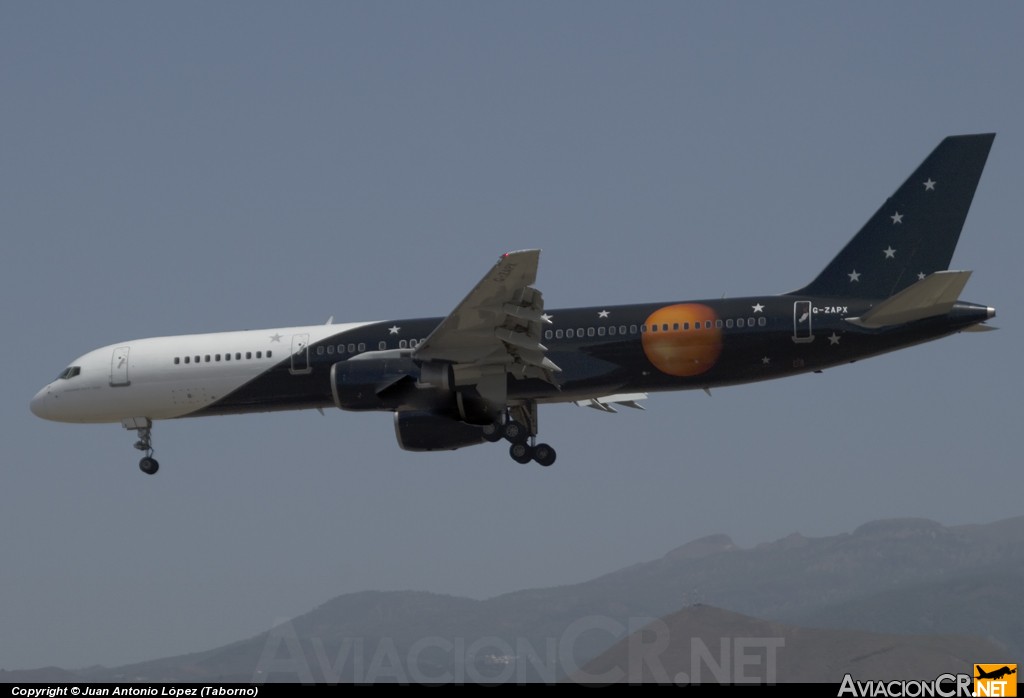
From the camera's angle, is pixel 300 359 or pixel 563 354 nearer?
pixel 563 354

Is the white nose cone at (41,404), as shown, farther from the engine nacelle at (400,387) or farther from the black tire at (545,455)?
the black tire at (545,455)

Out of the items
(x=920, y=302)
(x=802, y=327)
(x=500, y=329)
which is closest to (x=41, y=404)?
(x=500, y=329)

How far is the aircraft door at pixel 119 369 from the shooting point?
41000mm

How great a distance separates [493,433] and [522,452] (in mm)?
924

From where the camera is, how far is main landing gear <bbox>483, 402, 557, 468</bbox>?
40.0 metres

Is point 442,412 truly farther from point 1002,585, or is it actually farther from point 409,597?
point 1002,585

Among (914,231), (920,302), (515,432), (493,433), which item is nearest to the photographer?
(920,302)

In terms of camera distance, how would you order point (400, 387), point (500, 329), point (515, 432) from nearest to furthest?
point (500, 329) < point (400, 387) < point (515, 432)

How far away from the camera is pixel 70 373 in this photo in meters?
42.0

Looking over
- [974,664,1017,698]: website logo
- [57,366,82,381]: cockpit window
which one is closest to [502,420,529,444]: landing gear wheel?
[57,366,82,381]: cockpit window

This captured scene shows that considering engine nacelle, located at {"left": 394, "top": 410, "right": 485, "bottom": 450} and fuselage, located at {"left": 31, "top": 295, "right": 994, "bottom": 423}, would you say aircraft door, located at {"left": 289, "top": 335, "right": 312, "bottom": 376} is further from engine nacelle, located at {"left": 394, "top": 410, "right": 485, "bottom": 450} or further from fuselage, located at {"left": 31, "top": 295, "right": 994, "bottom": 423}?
engine nacelle, located at {"left": 394, "top": 410, "right": 485, "bottom": 450}

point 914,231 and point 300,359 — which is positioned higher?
point 914,231

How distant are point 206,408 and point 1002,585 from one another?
115 meters

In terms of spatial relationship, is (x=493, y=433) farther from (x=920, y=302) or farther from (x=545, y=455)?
(x=920, y=302)
